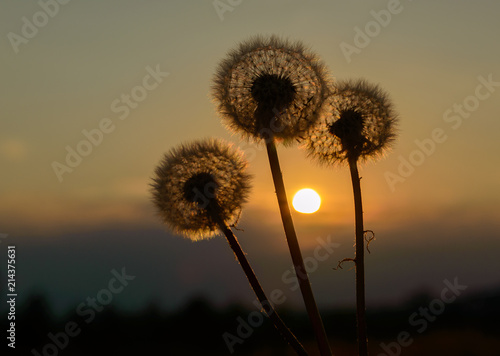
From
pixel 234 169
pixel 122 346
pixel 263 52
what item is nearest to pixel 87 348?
pixel 122 346

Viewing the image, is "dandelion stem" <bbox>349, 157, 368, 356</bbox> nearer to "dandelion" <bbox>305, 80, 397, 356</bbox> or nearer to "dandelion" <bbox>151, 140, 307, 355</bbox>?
"dandelion" <bbox>305, 80, 397, 356</bbox>

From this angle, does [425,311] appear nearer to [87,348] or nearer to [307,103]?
[307,103]

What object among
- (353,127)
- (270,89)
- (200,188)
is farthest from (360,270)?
(270,89)

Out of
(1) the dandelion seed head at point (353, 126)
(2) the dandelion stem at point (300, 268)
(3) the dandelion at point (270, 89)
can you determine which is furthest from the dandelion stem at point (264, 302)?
(1) the dandelion seed head at point (353, 126)

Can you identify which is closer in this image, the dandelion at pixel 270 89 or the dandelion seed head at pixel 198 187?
the dandelion at pixel 270 89

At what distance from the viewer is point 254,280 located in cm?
565

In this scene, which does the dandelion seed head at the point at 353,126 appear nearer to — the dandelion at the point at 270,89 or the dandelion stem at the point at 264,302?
the dandelion at the point at 270,89

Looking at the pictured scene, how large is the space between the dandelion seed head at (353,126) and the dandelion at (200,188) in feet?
3.33

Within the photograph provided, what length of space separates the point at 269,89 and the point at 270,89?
0.04ft

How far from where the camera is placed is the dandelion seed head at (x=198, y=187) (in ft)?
20.6

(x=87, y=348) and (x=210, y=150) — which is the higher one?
(x=210, y=150)

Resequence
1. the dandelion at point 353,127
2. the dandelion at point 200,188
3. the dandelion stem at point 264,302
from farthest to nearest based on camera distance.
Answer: the dandelion at point 353,127
the dandelion at point 200,188
the dandelion stem at point 264,302

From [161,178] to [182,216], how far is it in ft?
1.69

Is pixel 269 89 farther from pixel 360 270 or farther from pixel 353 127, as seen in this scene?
pixel 360 270
